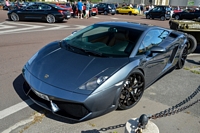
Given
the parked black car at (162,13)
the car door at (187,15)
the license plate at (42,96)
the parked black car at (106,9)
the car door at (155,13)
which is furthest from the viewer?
the parked black car at (106,9)

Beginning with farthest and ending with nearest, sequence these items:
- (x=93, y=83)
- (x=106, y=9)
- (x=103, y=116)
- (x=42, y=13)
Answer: (x=106, y=9), (x=42, y=13), (x=103, y=116), (x=93, y=83)

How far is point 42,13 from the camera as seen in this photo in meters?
15.5

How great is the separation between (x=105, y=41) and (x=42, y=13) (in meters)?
12.9

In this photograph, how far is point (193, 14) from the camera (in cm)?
2230

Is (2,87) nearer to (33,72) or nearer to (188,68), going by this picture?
(33,72)

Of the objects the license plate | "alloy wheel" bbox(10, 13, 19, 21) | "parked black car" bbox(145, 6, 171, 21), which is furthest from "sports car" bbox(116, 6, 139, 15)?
the license plate

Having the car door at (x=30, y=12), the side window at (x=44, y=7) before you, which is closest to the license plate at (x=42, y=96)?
the side window at (x=44, y=7)

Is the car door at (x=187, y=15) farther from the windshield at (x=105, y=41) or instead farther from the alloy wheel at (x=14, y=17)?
the windshield at (x=105, y=41)

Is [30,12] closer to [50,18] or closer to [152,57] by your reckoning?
[50,18]

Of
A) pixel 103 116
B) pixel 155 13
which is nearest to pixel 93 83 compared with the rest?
pixel 103 116

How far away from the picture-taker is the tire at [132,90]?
3.25 metres

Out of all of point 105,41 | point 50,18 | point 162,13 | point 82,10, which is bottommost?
point 105,41

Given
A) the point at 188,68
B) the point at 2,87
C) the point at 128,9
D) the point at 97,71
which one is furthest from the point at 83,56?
the point at 128,9

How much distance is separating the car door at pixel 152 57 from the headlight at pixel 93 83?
104 centimetres
